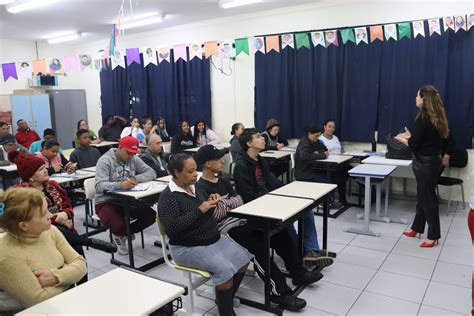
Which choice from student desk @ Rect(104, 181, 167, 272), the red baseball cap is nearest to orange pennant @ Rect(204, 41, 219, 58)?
the red baseball cap

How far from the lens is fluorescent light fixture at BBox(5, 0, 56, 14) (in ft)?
18.3

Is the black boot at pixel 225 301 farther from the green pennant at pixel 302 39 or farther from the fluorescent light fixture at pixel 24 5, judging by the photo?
the fluorescent light fixture at pixel 24 5

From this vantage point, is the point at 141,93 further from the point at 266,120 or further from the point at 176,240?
the point at 176,240

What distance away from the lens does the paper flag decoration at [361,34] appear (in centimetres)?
559

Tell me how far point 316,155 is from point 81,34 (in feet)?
19.8

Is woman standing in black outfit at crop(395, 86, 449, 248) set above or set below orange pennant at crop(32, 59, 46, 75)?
below

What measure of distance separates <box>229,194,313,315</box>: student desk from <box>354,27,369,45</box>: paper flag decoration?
362 cm

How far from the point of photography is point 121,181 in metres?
3.60

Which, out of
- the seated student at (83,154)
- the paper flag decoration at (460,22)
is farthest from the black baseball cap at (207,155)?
the paper flag decoration at (460,22)

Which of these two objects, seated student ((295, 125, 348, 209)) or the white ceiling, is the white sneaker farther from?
the white ceiling

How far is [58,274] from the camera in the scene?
172 centimetres

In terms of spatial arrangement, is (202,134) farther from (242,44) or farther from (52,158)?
(52,158)

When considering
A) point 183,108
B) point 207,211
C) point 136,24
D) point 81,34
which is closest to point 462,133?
point 207,211

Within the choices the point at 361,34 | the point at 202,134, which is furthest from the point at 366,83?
the point at 202,134
